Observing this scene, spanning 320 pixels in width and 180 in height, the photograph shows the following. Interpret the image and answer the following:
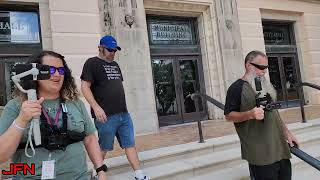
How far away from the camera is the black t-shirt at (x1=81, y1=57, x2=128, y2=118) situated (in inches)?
165

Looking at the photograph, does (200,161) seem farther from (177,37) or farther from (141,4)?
(177,37)

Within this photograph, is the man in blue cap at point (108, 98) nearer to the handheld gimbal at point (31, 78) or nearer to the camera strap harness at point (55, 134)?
the camera strap harness at point (55, 134)

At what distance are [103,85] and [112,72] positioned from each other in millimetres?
200

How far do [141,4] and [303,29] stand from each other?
6929 millimetres

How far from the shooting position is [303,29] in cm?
1320

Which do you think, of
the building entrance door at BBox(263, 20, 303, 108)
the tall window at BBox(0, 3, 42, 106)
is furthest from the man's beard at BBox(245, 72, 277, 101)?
the building entrance door at BBox(263, 20, 303, 108)

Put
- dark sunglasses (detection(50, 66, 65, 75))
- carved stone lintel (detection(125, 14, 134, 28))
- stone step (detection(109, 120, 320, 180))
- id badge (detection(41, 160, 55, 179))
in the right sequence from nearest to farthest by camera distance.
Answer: id badge (detection(41, 160, 55, 179)) < dark sunglasses (detection(50, 66, 65, 75)) < stone step (detection(109, 120, 320, 180)) < carved stone lintel (detection(125, 14, 134, 28))

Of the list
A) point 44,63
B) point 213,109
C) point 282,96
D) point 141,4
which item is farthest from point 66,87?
point 282,96

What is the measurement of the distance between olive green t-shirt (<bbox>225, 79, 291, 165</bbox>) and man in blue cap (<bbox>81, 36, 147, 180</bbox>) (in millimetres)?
1408

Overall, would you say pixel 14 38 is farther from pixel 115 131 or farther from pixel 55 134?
pixel 55 134

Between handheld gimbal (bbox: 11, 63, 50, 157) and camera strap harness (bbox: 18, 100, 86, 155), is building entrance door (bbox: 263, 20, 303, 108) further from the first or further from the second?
handheld gimbal (bbox: 11, 63, 50, 157)

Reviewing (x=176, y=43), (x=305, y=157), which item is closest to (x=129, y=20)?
(x=176, y=43)

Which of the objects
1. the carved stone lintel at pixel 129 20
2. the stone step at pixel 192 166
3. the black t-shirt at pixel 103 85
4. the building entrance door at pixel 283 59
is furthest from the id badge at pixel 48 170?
the building entrance door at pixel 283 59

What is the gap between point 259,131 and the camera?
327cm
